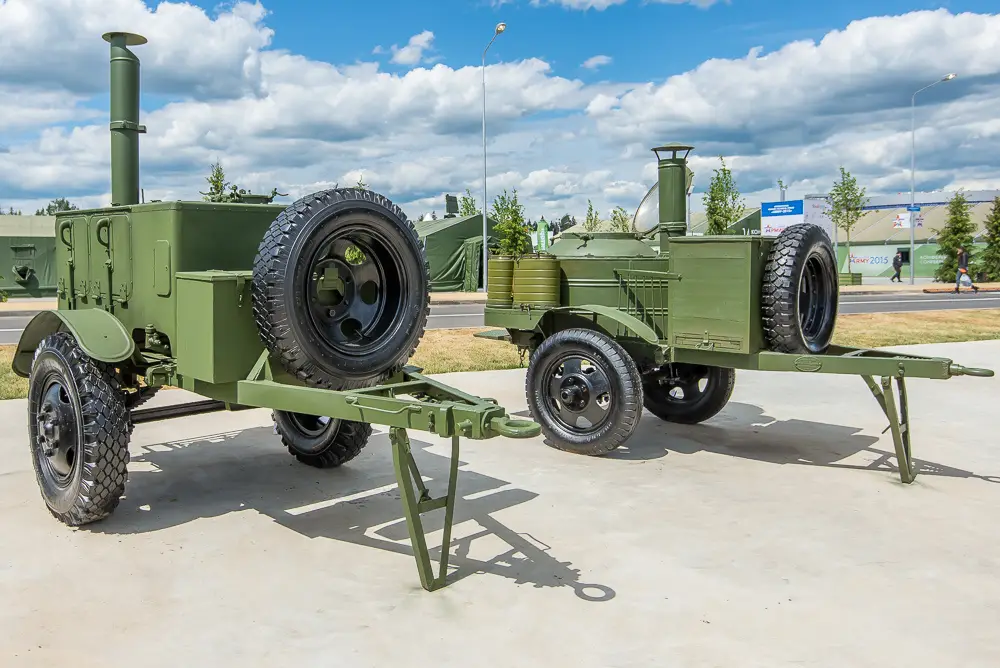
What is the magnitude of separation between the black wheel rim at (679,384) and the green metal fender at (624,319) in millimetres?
1005

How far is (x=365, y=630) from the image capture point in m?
3.93

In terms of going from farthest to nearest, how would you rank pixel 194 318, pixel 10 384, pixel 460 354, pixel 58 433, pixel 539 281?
pixel 460 354 → pixel 10 384 → pixel 539 281 → pixel 58 433 → pixel 194 318

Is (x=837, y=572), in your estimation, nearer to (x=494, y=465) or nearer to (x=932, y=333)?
(x=494, y=465)

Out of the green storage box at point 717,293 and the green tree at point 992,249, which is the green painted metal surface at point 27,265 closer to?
the green storage box at point 717,293

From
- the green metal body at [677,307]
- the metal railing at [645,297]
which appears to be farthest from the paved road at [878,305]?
the metal railing at [645,297]

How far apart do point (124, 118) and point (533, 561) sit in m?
4.47

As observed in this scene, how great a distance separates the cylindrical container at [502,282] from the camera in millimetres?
8477

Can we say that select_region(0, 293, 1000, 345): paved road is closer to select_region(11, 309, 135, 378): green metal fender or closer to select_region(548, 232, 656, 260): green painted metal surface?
select_region(548, 232, 656, 260): green painted metal surface

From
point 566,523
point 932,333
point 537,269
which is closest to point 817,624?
point 566,523

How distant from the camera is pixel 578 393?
7453 mm

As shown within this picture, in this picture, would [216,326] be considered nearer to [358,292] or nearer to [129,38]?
[358,292]

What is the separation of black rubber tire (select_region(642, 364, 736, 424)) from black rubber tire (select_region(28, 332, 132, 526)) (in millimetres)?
5072

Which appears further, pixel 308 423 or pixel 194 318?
pixel 308 423

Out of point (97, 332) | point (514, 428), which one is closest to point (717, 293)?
point (514, 428)
